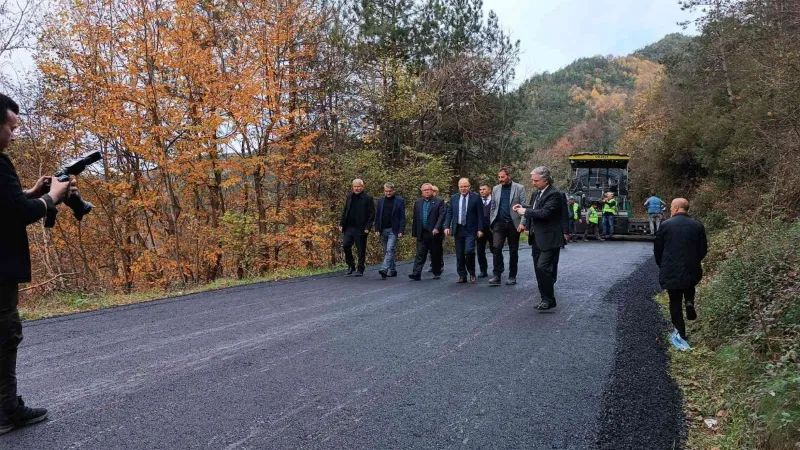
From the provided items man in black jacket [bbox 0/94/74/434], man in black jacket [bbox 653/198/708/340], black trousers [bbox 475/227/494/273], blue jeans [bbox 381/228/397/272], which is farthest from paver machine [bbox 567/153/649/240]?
man in black jacket [bbox 0/94/74/434]

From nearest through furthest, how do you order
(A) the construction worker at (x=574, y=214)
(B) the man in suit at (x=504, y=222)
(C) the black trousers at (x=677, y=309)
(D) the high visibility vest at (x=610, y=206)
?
(C) the black trousers at (x=677, y=309) → (B) the man in suit at (x=504, y=222) → (A) the construction worker at (x=574, y=214) → (D) the high visibility vest at (x=610, y=206)

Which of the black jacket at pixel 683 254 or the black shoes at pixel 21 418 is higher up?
the black jacket at pixel 683 254

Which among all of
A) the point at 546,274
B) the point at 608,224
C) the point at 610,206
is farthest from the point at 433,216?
the point at 608,224

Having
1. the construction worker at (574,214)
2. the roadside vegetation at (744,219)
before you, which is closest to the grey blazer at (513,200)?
the roadside vegetation at (744,219)

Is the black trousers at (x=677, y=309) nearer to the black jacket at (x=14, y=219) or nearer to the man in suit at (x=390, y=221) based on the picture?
the man in suit at (x=390, y=221)

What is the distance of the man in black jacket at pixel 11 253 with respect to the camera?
2986mm

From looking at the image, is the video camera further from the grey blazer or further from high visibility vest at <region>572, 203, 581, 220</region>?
high visibility vest at <region>572, 203, 581, 220</region>

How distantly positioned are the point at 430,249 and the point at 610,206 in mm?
13363

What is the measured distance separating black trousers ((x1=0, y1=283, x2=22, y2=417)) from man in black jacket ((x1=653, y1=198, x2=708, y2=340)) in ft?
18.8

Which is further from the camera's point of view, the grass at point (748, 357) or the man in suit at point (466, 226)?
the man in suit at point (466, 226)

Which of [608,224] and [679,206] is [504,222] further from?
[608,224]

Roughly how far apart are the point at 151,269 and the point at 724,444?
14.5m

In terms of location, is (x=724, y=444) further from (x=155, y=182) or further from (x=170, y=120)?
(x=155, y=182)

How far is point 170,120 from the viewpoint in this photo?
1195cm
